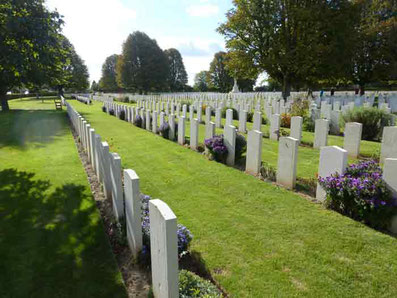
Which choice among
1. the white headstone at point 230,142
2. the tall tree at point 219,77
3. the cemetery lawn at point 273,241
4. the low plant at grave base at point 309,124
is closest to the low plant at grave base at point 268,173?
the cemetery lawn at point 273,241

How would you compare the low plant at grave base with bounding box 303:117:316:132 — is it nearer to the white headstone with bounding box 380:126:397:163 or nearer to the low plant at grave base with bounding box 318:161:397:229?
the white headstone with bounding box 380:126:397:163

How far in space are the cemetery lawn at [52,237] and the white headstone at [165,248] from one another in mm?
708

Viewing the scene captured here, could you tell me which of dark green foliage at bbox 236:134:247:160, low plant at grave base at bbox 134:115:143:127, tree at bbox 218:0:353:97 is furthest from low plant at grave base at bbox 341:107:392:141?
tree at bbox 218:0:353:97

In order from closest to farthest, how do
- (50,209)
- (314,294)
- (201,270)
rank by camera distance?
(314,294)
(201,270)
(50,209)

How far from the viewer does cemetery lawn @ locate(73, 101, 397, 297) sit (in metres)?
2.57

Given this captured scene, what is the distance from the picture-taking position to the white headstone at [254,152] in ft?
17.5

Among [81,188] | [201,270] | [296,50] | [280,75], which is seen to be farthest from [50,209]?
[280,75]

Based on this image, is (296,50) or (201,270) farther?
(296,50)

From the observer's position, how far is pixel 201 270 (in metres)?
2.83

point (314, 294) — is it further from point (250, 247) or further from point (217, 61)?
point (217, 61)

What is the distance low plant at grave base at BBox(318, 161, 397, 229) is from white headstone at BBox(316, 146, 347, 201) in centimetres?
9

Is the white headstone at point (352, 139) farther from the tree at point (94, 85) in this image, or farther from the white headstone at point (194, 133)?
the tree at point (94, 85)

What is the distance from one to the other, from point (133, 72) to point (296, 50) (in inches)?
1437

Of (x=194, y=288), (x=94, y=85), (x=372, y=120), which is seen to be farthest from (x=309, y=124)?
(x=94, y=85)
